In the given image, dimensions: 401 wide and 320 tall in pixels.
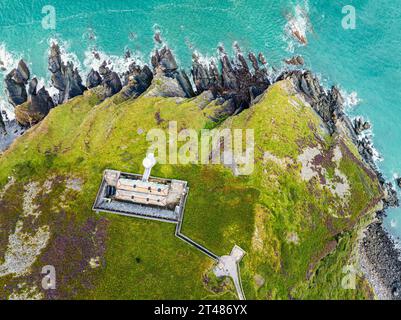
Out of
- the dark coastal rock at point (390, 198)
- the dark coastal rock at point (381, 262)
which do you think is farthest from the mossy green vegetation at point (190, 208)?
the dark coastal rock at point (390, 198)

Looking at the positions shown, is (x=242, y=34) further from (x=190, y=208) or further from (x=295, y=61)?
(x=190, y=208)

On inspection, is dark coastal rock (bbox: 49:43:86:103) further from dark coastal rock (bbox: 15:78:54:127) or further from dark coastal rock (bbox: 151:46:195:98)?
dark coastal rock (bbox: 151:46:195:98)

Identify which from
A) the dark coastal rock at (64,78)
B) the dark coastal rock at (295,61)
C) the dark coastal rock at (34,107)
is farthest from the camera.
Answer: the dark coastal rock at (295,61)

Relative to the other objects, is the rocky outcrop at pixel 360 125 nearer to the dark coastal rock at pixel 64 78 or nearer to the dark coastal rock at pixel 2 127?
the dark coastal rock at pixel 64 78

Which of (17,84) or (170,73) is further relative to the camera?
(17,84)

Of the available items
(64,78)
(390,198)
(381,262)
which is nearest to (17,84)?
(64,78)

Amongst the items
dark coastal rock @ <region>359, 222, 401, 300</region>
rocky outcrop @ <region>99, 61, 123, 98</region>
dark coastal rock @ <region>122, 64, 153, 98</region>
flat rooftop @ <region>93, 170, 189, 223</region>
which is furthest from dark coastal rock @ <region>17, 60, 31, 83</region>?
dark coastal rock @ <region>359, 222, 401, 300</region>
